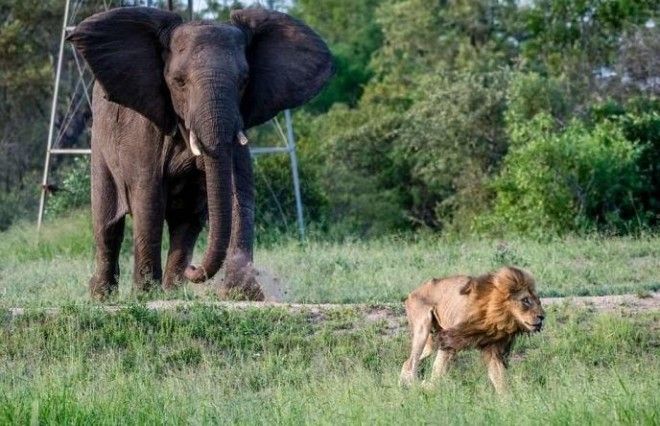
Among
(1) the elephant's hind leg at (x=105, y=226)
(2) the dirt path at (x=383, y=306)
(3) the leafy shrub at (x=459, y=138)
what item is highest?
(2) the dirt path at (x=383, y=306)

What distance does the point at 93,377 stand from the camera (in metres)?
9.59

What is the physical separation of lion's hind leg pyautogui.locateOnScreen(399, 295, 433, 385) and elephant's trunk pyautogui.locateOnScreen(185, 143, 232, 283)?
2499mm

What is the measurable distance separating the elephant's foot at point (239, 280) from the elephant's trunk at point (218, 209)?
418mm

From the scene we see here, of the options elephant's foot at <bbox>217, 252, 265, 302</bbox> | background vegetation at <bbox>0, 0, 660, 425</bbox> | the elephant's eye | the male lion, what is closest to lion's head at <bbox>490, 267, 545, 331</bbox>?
the male lion

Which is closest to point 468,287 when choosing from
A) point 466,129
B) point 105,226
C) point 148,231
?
point 148,231

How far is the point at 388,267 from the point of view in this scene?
1544 cm

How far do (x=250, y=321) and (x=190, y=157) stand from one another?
1.94m

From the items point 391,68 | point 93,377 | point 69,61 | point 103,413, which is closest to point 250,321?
point 93,377

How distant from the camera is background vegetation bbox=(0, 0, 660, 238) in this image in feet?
67.8

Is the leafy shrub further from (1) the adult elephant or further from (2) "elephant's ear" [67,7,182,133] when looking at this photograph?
(2) "elephant's ear" [67,7,182,133]

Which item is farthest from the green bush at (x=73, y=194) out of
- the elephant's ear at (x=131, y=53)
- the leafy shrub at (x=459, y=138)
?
the elephant's ear at (x=131, y=53)

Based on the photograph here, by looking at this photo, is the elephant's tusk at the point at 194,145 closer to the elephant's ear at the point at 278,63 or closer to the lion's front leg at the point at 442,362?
the elephant's ear at the point at 278,63

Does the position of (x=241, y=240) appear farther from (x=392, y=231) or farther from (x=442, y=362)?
(x=392, y=231)

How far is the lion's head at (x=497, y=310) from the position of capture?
8.54 meters
